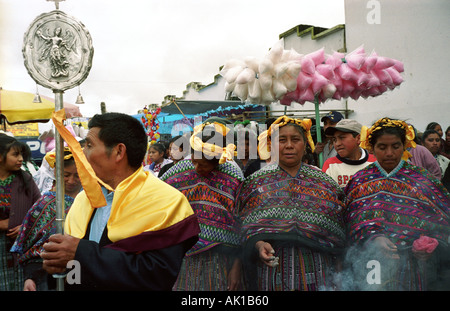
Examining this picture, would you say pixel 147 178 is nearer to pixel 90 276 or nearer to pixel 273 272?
pixel 90 276

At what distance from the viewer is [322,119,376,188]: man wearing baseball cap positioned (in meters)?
A: 3.95

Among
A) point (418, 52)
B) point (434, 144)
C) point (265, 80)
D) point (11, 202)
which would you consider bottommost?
point (11, 202)

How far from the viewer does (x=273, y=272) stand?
2953 millimetres

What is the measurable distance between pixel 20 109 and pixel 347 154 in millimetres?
4780

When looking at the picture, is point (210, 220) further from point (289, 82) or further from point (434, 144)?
point (434, 144)

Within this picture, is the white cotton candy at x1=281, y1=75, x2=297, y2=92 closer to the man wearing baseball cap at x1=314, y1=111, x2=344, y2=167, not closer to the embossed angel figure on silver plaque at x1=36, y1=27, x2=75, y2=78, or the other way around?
the man wearing baseball cap at x1=314, y1=111, x2=344, y2=167

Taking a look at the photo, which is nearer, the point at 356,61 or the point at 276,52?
the point at 276,52

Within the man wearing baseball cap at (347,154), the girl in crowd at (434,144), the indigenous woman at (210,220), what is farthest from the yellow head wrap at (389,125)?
the girl in crowd at (434,144)

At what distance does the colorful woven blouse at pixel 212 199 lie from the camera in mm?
3109

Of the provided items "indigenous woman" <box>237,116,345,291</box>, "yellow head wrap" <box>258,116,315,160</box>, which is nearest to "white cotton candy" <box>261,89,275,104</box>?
"yellow head wrap" <box>258,116,315,160</box>

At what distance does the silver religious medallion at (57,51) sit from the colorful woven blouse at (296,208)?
1530mm

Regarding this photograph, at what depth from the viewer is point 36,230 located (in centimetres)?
320

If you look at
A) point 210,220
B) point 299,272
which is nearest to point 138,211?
point 210,220
